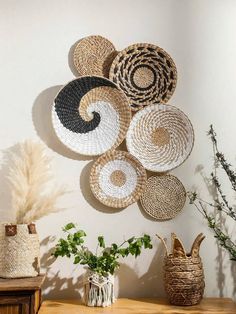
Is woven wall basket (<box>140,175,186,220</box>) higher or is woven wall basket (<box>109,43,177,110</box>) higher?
woven wall basket (<box>109,43,177,110</box>)

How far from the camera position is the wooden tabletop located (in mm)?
1685

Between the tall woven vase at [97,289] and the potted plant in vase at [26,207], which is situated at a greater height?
the potted plant in vase at [26,207]

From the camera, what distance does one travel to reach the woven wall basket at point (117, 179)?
2152mm

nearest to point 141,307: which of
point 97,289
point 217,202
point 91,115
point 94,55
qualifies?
point 97,289

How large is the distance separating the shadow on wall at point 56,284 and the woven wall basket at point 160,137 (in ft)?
2.13

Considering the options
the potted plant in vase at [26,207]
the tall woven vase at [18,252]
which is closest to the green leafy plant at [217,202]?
the potted plant in vase at [26,207]

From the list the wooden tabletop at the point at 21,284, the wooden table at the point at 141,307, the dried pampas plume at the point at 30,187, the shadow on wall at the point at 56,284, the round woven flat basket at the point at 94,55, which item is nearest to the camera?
the wooden tabletop at the point at 21,284

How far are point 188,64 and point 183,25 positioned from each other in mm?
210

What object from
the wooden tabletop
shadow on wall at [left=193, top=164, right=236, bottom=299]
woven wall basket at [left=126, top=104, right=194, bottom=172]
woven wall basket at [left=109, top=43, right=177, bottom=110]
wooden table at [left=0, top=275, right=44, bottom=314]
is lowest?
wooden table at [left=0, top=275, right=44, bottom=314]

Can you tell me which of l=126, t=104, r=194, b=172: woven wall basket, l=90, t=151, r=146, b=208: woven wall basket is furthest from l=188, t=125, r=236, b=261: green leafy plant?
l=90, t=151, r=146, b=208: woven wall basket

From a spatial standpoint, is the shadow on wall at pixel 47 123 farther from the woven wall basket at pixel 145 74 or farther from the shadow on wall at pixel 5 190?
the woven wall basket at pixel 145 74

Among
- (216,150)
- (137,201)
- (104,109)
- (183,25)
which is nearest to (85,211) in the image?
(137,201)

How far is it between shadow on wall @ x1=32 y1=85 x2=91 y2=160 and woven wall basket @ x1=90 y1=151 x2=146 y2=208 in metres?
0.10

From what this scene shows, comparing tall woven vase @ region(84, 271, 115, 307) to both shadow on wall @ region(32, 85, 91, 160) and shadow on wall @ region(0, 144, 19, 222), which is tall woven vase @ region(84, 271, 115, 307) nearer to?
shadow on wall @ region(0, 144, 19, 222)
